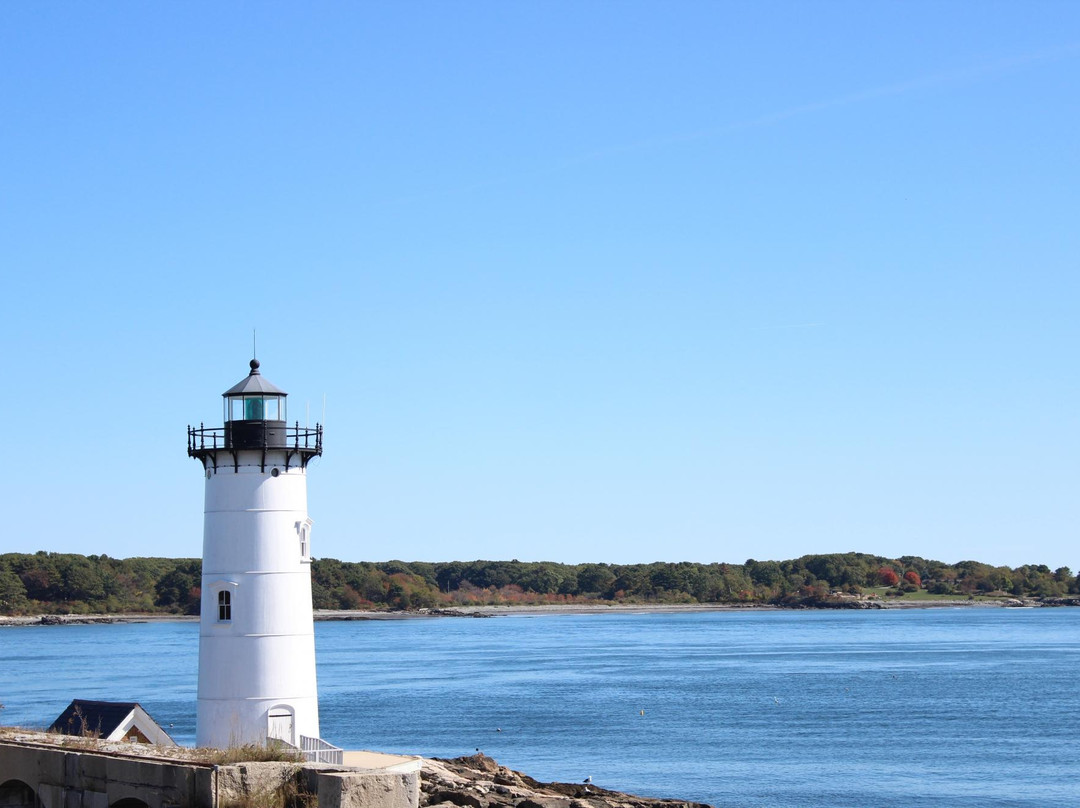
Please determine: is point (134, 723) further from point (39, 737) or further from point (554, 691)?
point (554, 691)

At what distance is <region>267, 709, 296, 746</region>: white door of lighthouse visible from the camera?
20.9 meters

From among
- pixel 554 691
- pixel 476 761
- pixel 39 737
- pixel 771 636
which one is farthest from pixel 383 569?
pixel 39 737

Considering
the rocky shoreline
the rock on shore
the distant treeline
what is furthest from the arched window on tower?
the rocky shoreline

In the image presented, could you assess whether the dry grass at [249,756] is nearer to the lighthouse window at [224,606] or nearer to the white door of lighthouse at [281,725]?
the white door of lighthouse at [281,725]

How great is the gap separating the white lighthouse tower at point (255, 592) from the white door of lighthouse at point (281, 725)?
2 centimetres

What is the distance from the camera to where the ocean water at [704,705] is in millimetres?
38750

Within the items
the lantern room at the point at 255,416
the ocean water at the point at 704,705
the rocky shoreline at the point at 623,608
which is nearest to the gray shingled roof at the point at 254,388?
the lantern room at the point at 255,416

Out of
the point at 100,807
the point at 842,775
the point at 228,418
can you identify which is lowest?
the point at 842,775

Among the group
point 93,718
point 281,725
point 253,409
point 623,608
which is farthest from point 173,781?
point 623,608

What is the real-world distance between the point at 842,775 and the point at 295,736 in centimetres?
2264

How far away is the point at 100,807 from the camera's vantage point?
16.2 metres

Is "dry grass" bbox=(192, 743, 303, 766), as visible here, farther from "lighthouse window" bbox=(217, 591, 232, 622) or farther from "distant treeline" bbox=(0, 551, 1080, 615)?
"distant treeline" bbox=(0, 551, 1080, 615)

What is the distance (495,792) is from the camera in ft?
81.2

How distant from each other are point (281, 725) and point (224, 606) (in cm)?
204
